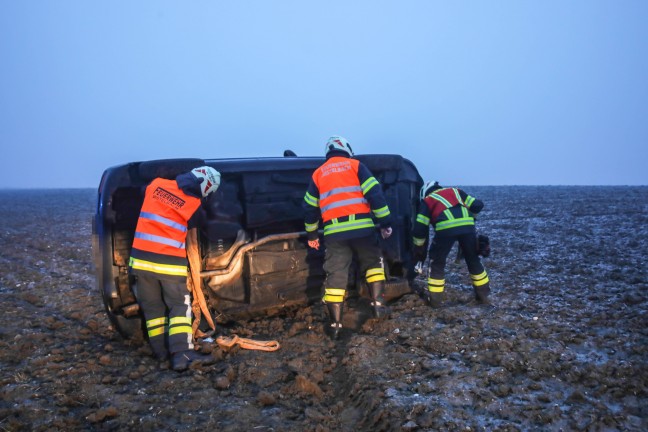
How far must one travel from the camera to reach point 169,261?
3770 millimetres

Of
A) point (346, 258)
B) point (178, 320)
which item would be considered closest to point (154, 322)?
point (178, 320)

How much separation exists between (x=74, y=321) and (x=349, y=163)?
327 cm

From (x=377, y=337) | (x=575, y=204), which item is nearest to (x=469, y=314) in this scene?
(x=377, y=337)

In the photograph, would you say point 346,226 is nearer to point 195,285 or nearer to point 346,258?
point 346,258

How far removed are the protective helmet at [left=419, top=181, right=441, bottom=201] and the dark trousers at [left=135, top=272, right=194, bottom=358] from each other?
8.32ft

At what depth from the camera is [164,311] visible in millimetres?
3918

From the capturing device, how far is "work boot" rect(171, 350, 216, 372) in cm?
366

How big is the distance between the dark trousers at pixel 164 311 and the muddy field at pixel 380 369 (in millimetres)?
192

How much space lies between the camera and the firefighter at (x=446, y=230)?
4.75 metres

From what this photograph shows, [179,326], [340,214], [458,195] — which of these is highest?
[458,195]

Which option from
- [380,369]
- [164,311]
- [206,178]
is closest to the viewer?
[380,369]

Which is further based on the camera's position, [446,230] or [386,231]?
[446,230]

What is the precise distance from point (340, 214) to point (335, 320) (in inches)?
37.6

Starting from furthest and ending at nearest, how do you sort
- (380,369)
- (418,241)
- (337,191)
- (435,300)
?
(418,241)
(435,300)
(337,191)
(380,369)
